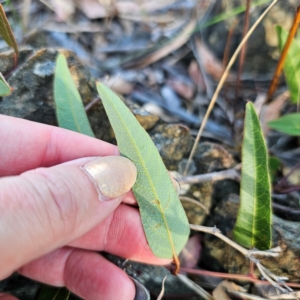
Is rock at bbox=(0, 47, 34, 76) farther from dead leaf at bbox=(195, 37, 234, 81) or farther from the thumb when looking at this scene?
dead leaf at bbox=(195, 37, 234, 81)

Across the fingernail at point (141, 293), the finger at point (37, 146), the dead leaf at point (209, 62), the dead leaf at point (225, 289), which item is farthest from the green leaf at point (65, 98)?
the dead leaf at point (209, 62)

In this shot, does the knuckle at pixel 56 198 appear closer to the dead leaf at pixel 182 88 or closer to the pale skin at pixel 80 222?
the pale skin at pixel 80 222

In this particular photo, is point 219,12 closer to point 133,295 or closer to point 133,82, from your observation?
point 133,82

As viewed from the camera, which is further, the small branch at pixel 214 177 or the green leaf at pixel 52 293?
the small branch at pixel 214 177

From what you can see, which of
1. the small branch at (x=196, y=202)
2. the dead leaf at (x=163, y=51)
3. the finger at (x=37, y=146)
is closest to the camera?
the finger at (x=37, y=146)

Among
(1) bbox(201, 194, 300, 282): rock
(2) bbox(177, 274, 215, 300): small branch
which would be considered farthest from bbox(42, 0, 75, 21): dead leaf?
(2) bbox(177, 274, 215, 300): small branch

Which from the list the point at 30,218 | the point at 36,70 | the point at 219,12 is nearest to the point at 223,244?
Answer: the point at 30,218

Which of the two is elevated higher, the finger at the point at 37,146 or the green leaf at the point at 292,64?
the green leaf at the point at 292,64
